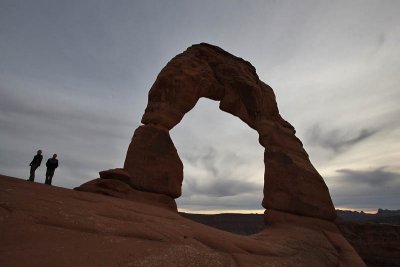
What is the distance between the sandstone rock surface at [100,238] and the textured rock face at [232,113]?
3.94 meters

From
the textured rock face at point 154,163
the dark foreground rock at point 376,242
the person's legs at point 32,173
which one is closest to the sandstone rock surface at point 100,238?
the textured rock face at point 154,163

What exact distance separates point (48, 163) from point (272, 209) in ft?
33.1

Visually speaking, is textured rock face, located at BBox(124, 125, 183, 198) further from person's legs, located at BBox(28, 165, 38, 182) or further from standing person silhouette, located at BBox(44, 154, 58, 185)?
person's legs, located at BBox(28, 165, 38, 182)

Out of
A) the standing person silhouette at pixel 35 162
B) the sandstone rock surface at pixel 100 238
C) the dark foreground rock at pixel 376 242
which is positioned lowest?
the dark foreground rock at pixel 376 242

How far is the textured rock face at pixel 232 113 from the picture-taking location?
39.4ft

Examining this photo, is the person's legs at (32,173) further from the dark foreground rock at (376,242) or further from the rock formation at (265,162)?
the dark foreground rock at (376,242)

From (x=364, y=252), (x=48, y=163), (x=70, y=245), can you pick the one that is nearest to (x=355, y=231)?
(x=364, y=252)

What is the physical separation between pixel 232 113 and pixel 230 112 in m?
0.14

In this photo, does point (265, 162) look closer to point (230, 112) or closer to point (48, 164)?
point (230, 112)

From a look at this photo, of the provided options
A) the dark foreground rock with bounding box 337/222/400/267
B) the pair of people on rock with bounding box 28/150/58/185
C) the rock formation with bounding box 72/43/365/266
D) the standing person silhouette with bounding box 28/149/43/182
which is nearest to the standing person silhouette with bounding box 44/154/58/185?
the pair of people on rock with bounding box 28/150/58/185

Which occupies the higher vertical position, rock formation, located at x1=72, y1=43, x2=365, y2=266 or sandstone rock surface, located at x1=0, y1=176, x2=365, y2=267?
rock formation, located at x1=72, y1=43, x2=365, y2=266

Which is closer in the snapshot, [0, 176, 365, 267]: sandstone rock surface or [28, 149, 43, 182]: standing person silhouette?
[0, 176, 365, 267]: sandstone rock surface

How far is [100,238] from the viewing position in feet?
17.4

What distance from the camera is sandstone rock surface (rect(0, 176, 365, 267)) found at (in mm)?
4449
